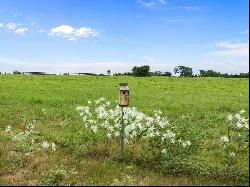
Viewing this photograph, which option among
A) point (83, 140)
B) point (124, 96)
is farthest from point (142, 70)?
point (124, 96)

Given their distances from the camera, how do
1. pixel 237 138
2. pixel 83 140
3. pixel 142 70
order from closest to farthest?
pixel 237 138
pixel 83 140
pixel 142 70

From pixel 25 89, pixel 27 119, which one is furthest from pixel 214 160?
pixel 25 89

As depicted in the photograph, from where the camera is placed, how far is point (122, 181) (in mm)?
13164

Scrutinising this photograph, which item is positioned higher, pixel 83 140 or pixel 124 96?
pixel 124 96

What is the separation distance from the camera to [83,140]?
18594 millimetres

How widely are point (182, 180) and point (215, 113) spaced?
51.5 ft

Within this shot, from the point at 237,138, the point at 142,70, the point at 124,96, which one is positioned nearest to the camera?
the point at 124,96

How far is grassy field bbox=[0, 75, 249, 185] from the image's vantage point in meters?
13.6

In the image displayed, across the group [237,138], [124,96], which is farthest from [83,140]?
[237,138]

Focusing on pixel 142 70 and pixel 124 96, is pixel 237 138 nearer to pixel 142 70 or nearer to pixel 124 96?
pixel 124 96

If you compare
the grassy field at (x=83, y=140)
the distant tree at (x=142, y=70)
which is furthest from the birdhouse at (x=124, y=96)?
the distant tree at (x=142, y=70)

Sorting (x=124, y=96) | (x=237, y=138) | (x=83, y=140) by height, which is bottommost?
(x=83, y=140)

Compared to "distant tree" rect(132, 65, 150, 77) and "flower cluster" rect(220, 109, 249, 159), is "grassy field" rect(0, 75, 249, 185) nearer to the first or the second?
"flower cluster" rect(220, 109, 249, 159)

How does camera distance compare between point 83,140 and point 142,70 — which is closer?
point 83,140
